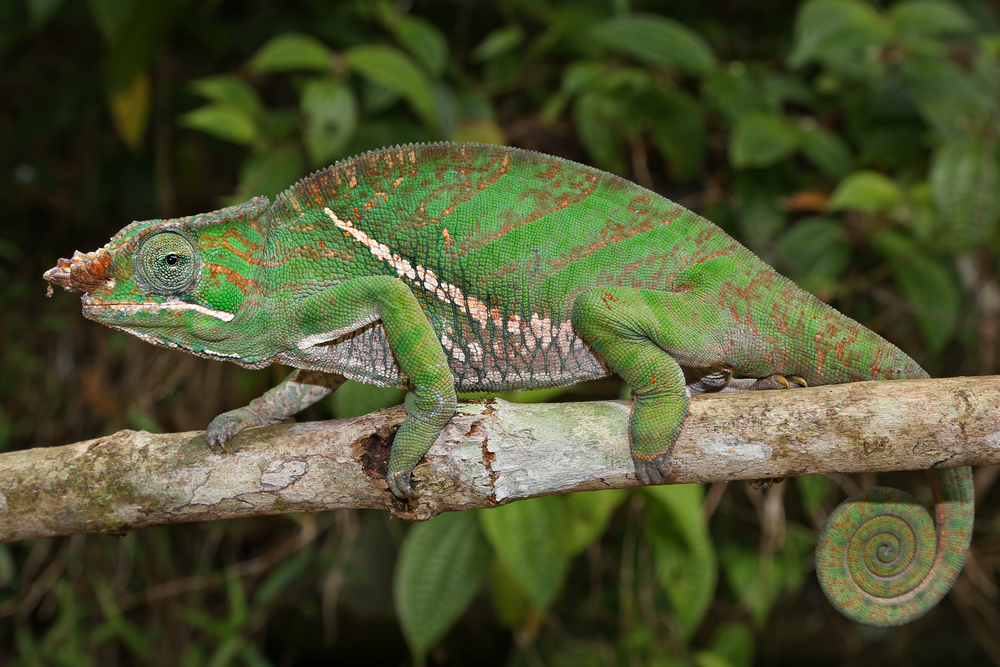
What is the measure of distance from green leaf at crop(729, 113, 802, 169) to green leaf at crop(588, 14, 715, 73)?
250 mm

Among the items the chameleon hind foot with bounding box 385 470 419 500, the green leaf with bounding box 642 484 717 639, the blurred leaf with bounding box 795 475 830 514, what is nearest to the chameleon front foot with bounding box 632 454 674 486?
the chameleon hind foot with bounding box 385 470 419 500

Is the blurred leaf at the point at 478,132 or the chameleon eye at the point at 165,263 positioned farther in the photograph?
the blurred leaf at the point at 478,132

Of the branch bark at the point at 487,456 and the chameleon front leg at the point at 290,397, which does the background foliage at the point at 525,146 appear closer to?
the chameleon front leg at the point at 290,397

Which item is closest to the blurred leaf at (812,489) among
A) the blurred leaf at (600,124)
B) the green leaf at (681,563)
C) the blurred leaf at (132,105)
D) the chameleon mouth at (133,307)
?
the green leaf at (681,563)

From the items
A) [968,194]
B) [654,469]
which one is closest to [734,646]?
[968,194]

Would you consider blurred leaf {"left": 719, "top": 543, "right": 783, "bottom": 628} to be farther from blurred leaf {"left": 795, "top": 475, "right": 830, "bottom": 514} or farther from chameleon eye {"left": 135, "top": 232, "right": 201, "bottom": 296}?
chameleon eye {"left": 135, "top": 232, "right": 201, "bottom": 296}

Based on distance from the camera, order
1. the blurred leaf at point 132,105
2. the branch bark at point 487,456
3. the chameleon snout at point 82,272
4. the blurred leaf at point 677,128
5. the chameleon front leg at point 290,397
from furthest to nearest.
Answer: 1. the blurred leaf at point 132,105
2. the blurred leaf at point 677,128
3. the chameleon front leg at point 290,397
4. the chameleon snout at point 82,272
5. the branch bark at point 487,456

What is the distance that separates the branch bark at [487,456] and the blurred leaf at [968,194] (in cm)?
135

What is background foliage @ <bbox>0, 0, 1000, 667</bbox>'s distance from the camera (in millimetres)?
2492

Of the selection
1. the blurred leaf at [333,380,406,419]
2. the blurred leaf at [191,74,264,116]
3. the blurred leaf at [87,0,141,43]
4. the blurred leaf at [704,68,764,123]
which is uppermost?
the blurred leaf at [87,0,141,43]

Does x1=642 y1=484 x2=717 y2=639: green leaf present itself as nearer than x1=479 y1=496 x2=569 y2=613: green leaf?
No

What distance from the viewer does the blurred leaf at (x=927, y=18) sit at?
267 cm

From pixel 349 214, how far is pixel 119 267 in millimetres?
422

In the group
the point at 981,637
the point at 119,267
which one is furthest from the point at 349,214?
the point at 981,637
